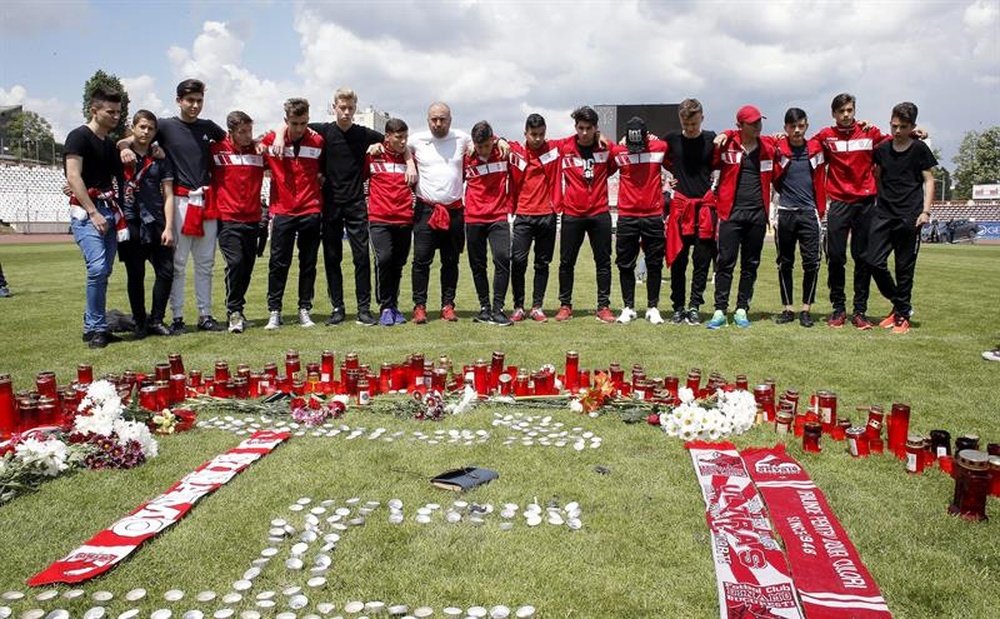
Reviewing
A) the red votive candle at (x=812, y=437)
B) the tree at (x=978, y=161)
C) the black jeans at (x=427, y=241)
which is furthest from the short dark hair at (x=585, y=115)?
the tree at (x=978, y=161)

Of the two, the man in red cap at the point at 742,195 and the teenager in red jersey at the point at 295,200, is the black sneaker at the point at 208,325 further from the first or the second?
the man in red cap at the point at 742,195

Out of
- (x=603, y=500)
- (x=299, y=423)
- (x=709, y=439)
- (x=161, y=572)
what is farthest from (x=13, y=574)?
(x=709, y=439)

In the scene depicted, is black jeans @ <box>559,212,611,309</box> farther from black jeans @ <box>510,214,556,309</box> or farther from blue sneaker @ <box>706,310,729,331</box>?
blue sneaker @ <box>706,310,729,331</box>

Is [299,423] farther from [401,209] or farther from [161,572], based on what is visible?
[401,209]

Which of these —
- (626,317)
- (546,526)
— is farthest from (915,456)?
(626,317)

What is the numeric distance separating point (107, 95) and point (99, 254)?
5.50 ft

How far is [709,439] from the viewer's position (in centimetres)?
478

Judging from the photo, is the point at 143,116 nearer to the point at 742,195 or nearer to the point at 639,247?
the point at 639,247

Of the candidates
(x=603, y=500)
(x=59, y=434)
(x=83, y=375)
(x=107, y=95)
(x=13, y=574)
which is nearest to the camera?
(x=13, y=574)

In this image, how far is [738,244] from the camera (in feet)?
30.2

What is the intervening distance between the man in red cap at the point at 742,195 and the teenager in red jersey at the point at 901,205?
135 cm

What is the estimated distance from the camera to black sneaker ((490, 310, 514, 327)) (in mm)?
9250

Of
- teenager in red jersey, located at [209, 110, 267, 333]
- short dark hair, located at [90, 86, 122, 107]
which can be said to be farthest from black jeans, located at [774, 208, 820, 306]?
short dark hair, located at [90, 86, 122, 107]

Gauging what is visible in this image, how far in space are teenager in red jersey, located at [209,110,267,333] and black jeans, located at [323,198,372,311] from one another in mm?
948
